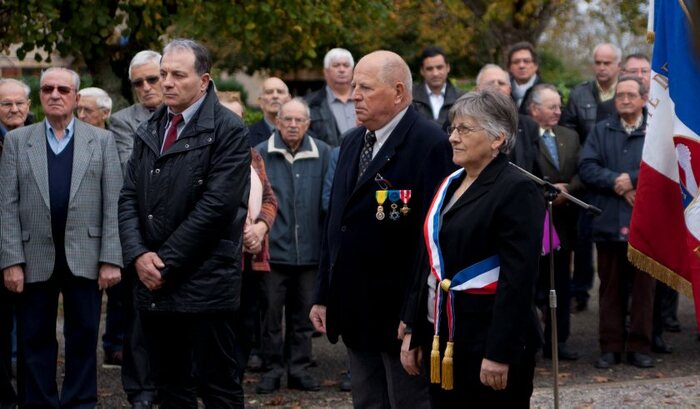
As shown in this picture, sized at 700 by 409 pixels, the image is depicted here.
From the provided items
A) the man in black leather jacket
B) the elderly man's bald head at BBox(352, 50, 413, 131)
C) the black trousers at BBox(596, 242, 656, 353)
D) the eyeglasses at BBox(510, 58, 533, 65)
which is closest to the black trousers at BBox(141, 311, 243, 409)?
the man in black leather jacket

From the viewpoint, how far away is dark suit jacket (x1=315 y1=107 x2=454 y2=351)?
6.07 meters

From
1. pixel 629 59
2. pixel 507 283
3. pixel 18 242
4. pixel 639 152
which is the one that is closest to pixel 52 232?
pixel 18 242

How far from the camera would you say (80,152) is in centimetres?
786

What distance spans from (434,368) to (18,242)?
3365 millimetres

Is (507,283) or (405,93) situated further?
(405,93)

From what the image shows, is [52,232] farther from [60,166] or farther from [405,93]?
[405,93]

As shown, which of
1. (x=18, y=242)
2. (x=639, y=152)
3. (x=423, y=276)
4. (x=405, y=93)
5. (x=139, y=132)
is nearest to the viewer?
(x=423, y=276)

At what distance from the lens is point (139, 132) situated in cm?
675

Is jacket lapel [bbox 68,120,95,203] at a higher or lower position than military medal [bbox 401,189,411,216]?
higher

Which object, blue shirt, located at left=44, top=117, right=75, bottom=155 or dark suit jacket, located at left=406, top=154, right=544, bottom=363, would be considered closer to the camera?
dark suit jacket, located at left=406, top=154, right=544, bottom=363

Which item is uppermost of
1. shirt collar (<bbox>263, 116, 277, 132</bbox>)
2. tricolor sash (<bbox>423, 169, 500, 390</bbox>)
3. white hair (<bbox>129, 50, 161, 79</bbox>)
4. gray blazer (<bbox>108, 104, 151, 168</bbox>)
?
white hair (<bbox>129, 50, 161, 79</bbox>)

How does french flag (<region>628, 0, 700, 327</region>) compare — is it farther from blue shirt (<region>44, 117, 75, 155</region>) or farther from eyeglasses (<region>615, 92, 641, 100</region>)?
eyeglasses (<region>615, 92, 641, 100</region>)

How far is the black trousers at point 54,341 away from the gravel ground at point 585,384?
2.64 feet

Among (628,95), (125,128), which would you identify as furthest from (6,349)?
(628,95)
